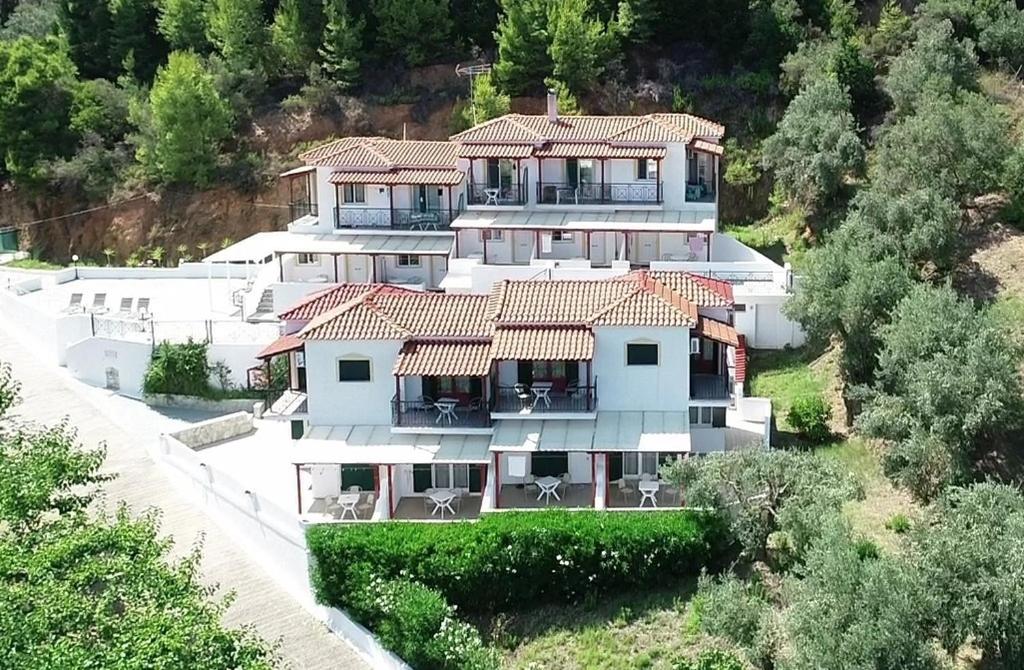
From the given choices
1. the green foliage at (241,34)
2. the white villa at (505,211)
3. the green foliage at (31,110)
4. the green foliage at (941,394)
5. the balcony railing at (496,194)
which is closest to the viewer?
the green foliage at (941,394)

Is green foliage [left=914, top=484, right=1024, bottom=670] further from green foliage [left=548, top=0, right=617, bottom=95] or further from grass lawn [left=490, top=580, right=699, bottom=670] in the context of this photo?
green foliage [left=548, top=0, right=617, bottom=95]

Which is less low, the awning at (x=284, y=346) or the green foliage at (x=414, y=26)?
the green foliage at (x=414, y=26)

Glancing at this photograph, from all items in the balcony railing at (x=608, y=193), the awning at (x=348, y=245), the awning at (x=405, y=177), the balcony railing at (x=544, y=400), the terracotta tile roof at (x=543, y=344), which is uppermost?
the awning at (x=405, y=177)

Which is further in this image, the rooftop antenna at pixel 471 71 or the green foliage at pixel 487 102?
the rooftop antenna at pixel 471 71

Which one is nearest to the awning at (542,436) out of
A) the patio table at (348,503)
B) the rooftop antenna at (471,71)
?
the patio table at (348,503)

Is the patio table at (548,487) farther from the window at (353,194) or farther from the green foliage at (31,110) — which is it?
the green foliage at (31,110)

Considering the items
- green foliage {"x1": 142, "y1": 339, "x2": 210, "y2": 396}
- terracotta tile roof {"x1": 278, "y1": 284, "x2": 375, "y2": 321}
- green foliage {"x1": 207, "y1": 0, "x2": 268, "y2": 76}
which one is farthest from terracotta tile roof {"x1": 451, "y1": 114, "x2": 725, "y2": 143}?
green foliage {"x1": 207, "y1": 0, "x2": 268, "y2": 76}
